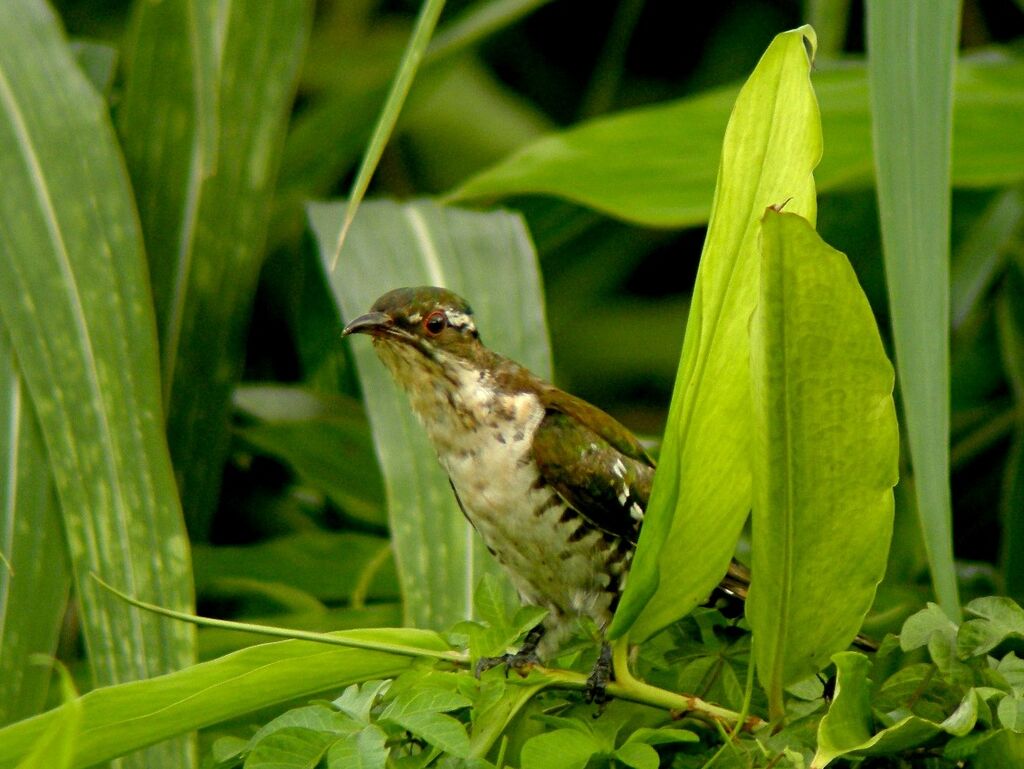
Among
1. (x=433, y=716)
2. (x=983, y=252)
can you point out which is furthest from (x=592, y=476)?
(x=983, y=252)

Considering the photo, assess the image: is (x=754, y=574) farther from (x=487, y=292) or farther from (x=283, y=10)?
(x=283, y=10)

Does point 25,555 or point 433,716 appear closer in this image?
point 433,716

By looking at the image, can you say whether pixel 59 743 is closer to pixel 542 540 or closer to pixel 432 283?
pixel 542 540

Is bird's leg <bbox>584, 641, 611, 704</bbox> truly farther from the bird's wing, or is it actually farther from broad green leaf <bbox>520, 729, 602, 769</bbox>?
the bird's wing

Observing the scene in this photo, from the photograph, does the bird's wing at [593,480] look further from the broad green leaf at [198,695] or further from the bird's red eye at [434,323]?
the broad green leaf at [198,695]

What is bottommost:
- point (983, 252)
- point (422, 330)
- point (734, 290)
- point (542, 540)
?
point (542, 540)

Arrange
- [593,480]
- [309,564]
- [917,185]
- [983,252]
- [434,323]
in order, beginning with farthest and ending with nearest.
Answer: [983,252] → [309,564] → [434,323] → [593,480] → [917,185]
